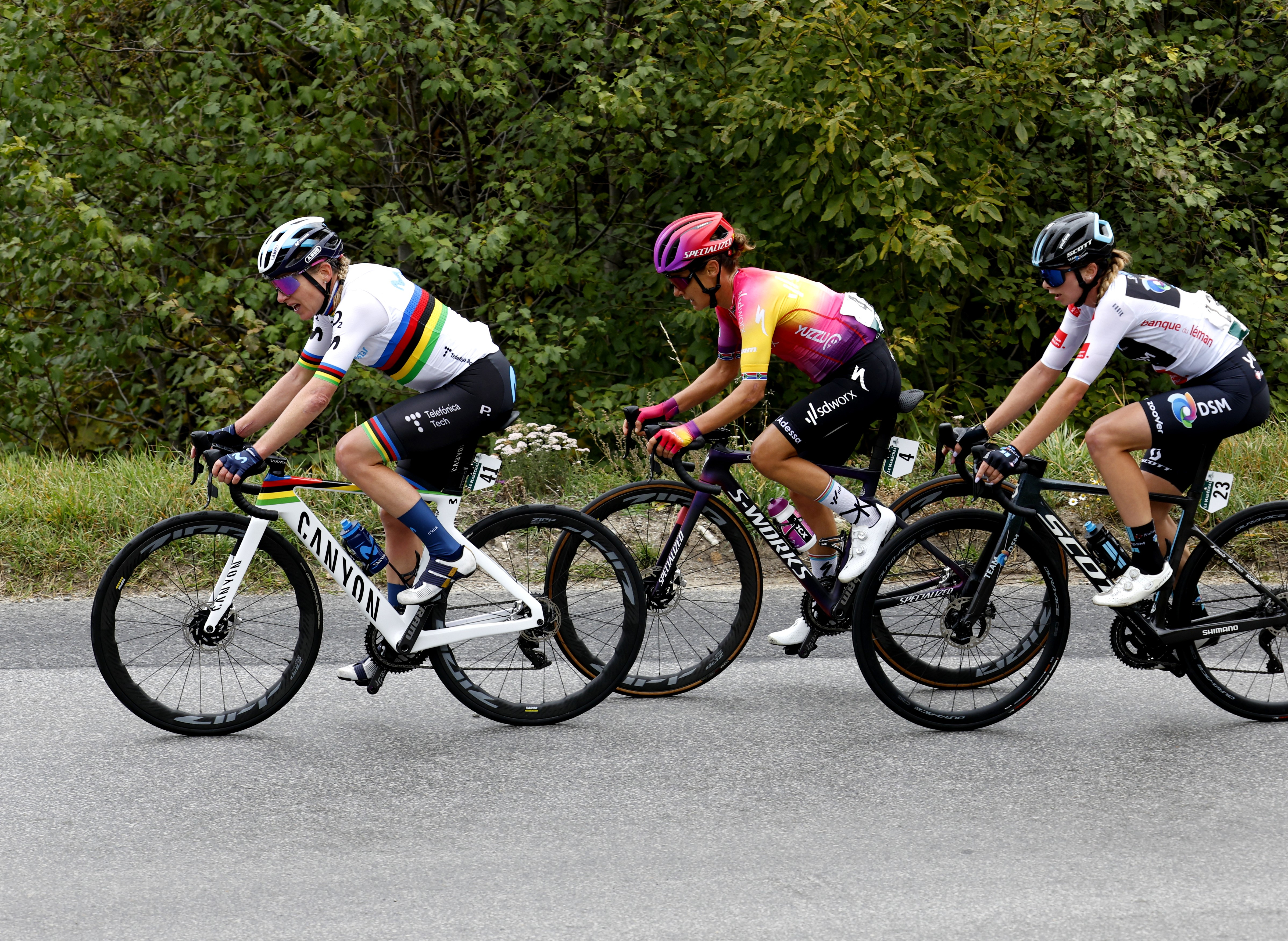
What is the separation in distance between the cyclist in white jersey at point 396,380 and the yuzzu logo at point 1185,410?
2506 millimetres

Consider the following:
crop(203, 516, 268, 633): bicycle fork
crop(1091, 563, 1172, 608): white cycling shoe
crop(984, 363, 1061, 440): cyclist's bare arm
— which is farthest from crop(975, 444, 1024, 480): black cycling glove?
crop(203, 516, 268, 633): bicycle fork

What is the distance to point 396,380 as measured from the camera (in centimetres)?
507

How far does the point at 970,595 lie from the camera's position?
511 cm

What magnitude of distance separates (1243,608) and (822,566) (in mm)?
1651

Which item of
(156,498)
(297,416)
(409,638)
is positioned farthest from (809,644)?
(156,498)

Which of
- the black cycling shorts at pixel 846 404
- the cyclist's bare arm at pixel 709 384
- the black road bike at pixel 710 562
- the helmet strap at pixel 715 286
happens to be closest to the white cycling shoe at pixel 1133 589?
the black road bike at pixel 710 562

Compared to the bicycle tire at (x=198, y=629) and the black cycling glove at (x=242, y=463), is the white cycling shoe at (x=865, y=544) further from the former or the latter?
the black cycling glove at (x=242, y=463)

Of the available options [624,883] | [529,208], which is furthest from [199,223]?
[624,883]

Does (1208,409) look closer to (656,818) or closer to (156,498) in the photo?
(656,818)

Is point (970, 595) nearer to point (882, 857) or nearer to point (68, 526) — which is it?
point (882, 857)

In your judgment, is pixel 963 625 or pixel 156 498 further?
pixel 156 498

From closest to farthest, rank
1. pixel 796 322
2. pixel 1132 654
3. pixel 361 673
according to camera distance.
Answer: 1. pixel 1132 654
2. pixel 361 673
3. pixel 796 322

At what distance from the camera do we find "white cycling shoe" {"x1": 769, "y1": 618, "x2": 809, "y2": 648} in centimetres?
559

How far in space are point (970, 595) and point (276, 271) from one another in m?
2.91
